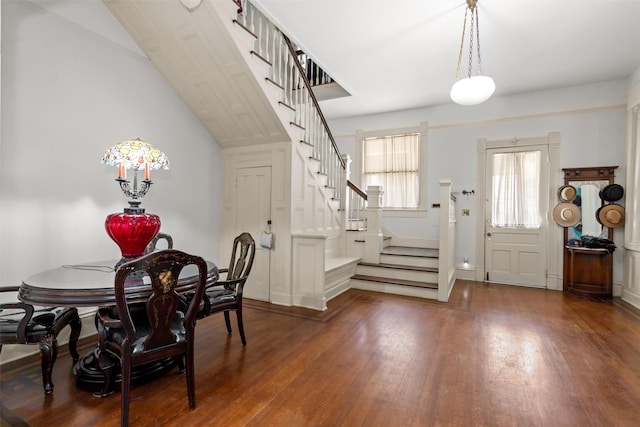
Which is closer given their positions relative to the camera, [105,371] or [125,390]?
[125,390]

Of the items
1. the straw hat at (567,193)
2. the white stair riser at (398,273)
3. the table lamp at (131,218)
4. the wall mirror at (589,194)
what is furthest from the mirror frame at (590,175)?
the table lamp at (131,218)

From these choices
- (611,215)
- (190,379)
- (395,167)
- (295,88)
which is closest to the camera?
(190,379)

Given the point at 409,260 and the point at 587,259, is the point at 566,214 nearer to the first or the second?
the point at 587,259

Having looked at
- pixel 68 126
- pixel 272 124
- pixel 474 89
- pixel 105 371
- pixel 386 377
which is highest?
pixel 474 89

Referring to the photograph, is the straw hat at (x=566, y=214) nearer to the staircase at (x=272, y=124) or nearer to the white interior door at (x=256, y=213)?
the staircase at (x=272, y=124)

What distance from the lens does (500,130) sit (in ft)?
18.3

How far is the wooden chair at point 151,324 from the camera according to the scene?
1699 millimetres

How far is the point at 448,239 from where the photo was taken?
453 cm

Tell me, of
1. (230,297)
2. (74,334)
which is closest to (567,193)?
(230,297)

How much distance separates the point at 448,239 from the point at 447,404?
9.45ft

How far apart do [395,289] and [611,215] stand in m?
3.56

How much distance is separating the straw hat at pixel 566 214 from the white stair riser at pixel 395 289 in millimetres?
2612

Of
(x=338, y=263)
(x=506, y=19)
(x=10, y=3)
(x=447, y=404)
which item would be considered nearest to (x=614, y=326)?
(x=447, y=404)

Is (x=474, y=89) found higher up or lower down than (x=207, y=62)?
lower down
